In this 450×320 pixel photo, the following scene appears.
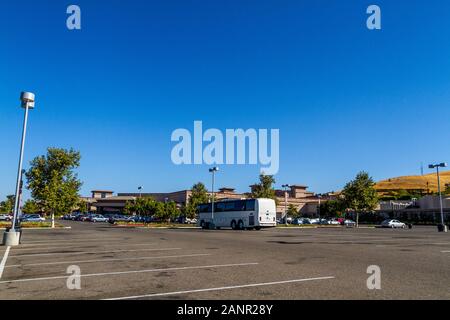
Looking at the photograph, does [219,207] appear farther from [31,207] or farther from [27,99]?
[31,207]

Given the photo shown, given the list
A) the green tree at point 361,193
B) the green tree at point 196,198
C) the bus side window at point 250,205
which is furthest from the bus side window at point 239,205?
the green tree at point 196,198

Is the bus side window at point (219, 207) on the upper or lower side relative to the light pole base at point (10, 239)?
upper

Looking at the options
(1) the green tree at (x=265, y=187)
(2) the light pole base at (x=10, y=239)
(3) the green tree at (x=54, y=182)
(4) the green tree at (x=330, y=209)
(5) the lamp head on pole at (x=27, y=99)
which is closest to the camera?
(2) the light pole base at (x=10, y=239)

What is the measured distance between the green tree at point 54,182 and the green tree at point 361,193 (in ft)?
142

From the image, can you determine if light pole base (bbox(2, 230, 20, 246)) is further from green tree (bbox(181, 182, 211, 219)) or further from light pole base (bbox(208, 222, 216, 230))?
green tree (bbox(181, 182, 211, 219))

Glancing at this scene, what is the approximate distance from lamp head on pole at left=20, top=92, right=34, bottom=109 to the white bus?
2702 cm

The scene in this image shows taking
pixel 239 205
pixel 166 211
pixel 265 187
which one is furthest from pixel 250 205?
pixel 166 211

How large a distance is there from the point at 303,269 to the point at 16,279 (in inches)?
261

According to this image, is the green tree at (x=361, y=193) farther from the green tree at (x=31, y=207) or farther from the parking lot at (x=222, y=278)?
the parking lot at (x=222, y=278)

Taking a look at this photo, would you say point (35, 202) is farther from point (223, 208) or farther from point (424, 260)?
point (424, 260)

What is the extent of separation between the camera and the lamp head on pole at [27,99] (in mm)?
17984
